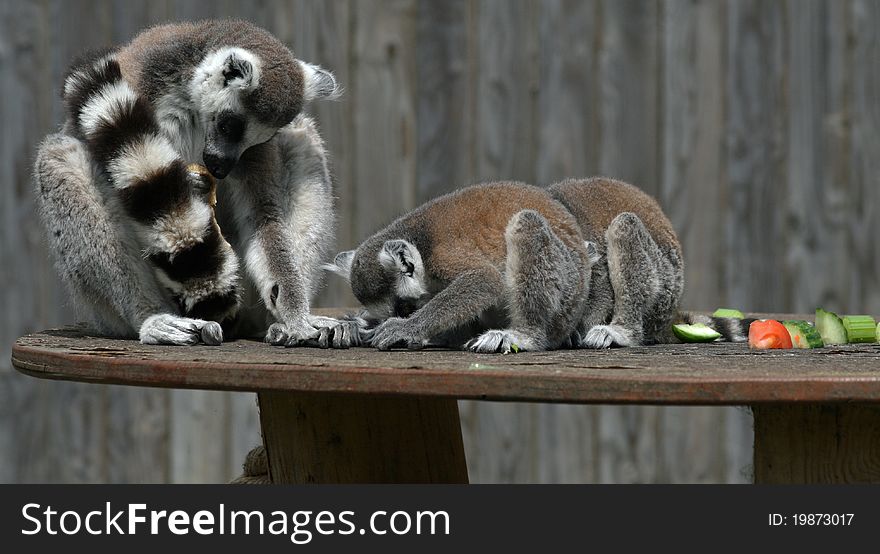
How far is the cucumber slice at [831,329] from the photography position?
12.0 ft

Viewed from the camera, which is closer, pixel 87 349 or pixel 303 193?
pixel 87 349

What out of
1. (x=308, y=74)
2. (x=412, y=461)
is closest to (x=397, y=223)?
(x=308, y=74)

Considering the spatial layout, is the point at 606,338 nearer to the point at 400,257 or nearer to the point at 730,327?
the point at 730,327

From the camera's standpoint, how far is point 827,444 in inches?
101

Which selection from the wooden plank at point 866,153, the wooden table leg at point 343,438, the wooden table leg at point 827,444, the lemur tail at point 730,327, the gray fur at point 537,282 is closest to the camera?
the wooden table leg at point 827,444

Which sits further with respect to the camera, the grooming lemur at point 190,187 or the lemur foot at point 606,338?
the lemur foot at point 606,338

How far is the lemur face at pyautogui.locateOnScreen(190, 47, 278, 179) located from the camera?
150 inches

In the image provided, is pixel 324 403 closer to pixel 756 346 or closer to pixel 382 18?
pixel 756 346

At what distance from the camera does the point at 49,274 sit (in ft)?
16.7

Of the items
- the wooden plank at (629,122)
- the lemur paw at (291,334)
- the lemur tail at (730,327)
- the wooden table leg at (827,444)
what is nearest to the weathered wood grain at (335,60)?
the wooden plank at (629,122)

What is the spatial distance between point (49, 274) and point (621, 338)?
9.24 ft

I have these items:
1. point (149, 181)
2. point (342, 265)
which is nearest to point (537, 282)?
point (342, 265)

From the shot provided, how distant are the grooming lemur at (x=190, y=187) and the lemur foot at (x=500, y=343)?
520mm

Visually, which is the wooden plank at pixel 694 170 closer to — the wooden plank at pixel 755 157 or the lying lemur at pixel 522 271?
the wooden plank at pixel 755 157
